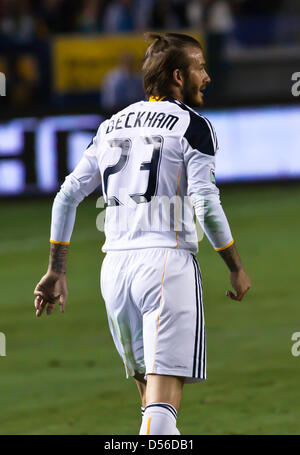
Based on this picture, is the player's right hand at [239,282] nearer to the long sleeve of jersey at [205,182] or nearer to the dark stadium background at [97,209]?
the long sleeve of jersey at [205,182]

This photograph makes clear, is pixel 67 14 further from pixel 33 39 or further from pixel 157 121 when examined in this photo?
pixel 157 121

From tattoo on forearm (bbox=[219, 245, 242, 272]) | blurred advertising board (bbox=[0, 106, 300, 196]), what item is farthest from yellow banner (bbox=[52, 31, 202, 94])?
tattoo on forearm (bbox=[219, 245, 242, 272])

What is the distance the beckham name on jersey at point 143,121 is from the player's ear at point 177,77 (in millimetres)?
168

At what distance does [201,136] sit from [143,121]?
331 millimetres

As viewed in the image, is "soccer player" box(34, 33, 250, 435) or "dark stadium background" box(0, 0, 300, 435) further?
"dark stadium background" box(0, 0, 300, 435)

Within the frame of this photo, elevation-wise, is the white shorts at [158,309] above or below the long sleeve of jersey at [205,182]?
below

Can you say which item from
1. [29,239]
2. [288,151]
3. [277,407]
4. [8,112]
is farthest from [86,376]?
[288,151]

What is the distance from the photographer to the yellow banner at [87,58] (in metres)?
22.2

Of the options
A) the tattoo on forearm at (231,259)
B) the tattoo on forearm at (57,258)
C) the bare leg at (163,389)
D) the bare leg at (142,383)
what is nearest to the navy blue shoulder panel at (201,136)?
the tattoo on forearm at (231,259)

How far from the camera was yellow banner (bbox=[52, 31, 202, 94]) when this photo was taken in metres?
22.2

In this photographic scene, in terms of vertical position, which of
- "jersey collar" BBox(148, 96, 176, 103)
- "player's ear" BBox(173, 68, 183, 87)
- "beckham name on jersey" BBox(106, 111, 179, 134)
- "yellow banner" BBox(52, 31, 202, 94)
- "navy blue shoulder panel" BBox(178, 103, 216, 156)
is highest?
"yellow banner" BBox(52, 31, 202, 94)

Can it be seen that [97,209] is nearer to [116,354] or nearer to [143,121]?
[116,354]

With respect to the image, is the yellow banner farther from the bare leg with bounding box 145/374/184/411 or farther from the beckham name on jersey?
the bare leg with bounding box 145/374/184/411

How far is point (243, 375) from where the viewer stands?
7.89m
